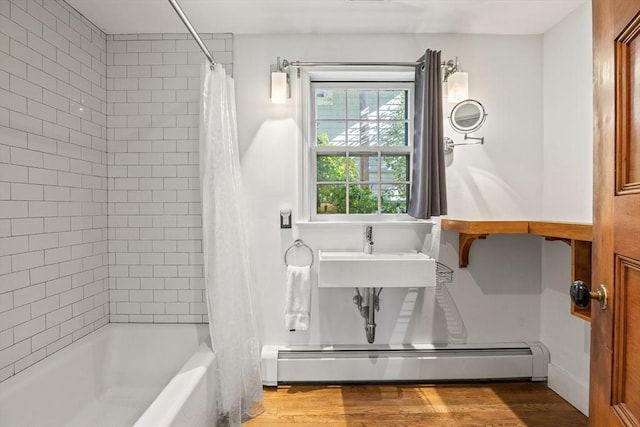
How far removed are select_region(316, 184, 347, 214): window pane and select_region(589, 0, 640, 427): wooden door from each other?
1.64 meters

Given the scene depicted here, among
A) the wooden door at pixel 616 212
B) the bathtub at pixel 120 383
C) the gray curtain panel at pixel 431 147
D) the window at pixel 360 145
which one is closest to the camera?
the wooden door at pixel 616 212

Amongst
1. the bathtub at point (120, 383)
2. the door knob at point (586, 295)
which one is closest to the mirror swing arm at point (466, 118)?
the door knob at point (586, 295)

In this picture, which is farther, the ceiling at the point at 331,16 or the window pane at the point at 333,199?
the window pane at the point at 333,199

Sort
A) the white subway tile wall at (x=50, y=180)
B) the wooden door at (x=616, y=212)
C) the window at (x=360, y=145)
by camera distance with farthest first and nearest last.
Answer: the window at (x=360, y=145) → the white subway tile wall at (x=50, y=180) → the wooden door at (x=616, y=212)

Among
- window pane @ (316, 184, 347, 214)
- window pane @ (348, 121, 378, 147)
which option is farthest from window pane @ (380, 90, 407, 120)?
window pane @ (316, 184, 347, 214)

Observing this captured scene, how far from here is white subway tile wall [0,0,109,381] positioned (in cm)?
159

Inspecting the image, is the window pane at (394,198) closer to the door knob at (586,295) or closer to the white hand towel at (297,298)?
the white hand towel at (297,298)

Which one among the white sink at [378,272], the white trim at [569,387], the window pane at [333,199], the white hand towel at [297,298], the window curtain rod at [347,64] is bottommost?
the white trim at [569,387]

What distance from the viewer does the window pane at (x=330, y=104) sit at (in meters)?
2.49

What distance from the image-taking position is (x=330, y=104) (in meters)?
2.49

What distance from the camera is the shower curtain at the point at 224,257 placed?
1.81 m

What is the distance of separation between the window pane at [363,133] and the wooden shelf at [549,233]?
0.76m

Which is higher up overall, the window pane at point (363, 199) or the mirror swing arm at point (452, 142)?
the mirror swing arm at point (452, 142)

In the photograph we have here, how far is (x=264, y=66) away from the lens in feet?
7.59
